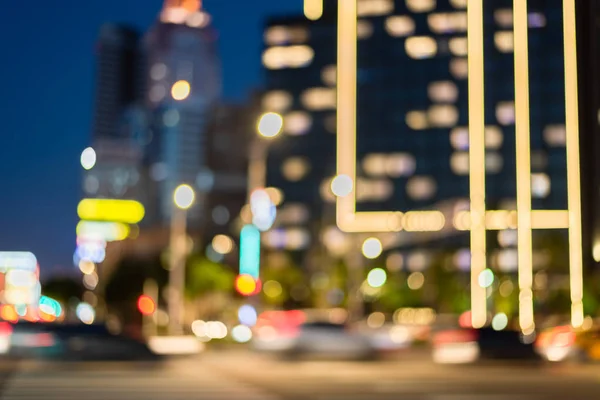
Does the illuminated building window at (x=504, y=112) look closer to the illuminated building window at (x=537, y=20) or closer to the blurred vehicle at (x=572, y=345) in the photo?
the blurred vehicle at (x=572, y=345)

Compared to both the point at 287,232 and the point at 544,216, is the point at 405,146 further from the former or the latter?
the point at 544,216

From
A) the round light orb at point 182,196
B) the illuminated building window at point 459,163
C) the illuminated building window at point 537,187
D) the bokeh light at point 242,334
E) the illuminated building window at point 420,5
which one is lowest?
the bokeh light at point 242,334

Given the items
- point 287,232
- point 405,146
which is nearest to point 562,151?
point 405,146

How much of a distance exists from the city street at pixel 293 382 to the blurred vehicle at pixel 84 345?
517 mm

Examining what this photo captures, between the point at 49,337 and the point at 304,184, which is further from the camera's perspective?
the point at 304,184

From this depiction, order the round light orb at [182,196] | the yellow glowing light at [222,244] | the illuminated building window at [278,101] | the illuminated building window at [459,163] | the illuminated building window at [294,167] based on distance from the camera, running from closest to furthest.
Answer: the round light orb at [182,196] < the illuminated building window at [459,163] < the illuminated building window at [294,167] < the illuminated building window at [278,101] < the yellow glowing light at [222,244]

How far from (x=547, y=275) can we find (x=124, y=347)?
5733 centimetres

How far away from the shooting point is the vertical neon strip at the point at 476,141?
62.8ft

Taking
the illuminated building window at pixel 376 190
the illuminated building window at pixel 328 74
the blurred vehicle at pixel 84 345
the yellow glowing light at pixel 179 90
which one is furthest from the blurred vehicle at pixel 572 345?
the illuminated building window at pixel 328 74

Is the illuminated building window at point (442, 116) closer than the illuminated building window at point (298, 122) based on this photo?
Yes

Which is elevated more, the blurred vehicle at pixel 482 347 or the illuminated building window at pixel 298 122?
the illuminated building window at pixel 298 122

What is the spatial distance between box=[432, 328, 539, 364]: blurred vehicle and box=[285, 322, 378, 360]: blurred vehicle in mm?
2157

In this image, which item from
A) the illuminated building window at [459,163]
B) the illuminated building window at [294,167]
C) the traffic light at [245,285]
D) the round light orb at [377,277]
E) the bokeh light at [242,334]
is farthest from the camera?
the illuminated building window at [294,167]

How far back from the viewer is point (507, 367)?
27.3 meters
